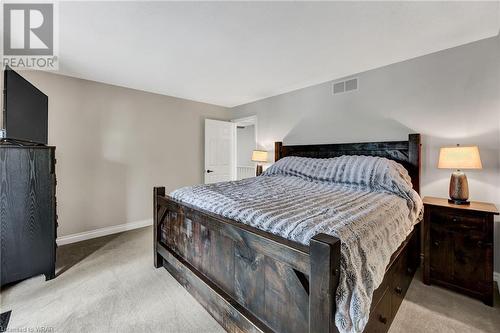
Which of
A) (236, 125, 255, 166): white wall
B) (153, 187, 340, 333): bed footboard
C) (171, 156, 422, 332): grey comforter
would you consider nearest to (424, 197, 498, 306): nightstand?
(171, 156, 422, 332): grey comforter

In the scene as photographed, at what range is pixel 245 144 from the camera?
6992mm

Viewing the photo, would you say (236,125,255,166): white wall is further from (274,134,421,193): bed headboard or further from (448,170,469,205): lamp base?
(448,170,469,205): lamp base

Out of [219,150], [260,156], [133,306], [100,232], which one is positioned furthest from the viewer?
[219,150]

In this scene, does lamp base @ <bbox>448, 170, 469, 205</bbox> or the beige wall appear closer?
lamp base @ <bbox>448, 170, 469, 205</bbox>

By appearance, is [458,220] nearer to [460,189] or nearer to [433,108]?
[460,189]

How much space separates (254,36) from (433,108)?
2.11 meters

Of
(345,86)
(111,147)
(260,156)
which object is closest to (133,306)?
(111,147)

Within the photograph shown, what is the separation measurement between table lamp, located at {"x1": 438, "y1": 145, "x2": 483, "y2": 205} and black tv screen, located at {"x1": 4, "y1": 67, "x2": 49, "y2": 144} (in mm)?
3956

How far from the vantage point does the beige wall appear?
3027 millimetres

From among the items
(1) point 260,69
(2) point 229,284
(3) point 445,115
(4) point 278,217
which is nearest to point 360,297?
(4) point 278,217

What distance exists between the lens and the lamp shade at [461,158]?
1.94 meters

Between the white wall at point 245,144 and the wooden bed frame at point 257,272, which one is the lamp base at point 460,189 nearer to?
the wooden bed frame at point 257,272

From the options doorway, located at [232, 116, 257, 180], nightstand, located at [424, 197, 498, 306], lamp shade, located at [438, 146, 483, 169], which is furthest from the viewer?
doorway, located at [232, 116, 257, 180]

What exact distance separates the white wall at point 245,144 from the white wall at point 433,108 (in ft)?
11.5
